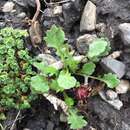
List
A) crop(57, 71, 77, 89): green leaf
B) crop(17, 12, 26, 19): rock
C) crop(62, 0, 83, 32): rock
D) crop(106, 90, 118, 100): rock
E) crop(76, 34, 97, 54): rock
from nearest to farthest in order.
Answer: crop(57, 71, 77, 89): green leaf
crop(106, 90, 118, 100): rock
crop(76, 34, 97, 54): rock
crop(62, 0, 83, 32): rock
crop(17, 12, 26, 19): rock

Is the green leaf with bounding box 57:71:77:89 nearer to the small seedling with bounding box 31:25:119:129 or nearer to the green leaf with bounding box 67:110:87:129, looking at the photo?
the small seedling with bounding box 31:25:119:129

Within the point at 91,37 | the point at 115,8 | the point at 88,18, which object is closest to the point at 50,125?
the point at 91,37

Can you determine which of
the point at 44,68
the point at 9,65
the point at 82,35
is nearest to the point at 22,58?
the point at 9,65

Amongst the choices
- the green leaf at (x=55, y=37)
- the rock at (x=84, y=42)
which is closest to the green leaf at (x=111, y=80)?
the rock at (x=84, y=42)

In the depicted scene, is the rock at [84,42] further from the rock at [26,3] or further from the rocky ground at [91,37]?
the rock at [26,3]

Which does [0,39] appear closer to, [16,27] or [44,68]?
[16,27]

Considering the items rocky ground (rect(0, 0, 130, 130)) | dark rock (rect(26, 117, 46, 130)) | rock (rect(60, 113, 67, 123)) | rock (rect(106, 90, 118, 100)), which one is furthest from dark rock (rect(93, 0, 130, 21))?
dark rock (rect(26, 117, 46, 130))

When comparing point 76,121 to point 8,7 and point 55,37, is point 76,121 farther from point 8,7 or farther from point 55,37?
point 8,7
